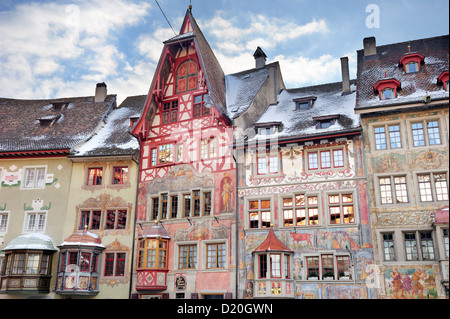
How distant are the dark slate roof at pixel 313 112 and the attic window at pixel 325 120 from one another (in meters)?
0.05

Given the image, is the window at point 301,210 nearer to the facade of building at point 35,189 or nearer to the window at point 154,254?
the window at point 154,254

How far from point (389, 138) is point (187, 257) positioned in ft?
39.0

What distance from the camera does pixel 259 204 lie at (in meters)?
24.8

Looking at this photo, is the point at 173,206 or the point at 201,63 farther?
the point at 201,63

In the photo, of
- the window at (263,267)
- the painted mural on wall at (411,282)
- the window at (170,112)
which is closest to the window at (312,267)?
the window at (263,267)

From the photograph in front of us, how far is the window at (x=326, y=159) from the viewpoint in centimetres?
2409

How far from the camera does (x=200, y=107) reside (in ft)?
92.7

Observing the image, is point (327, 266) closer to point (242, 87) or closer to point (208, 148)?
point (208, 148)

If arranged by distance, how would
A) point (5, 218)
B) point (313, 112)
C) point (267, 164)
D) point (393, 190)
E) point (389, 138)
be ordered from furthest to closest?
point (5, 218) < point (313, 112) < point (267, 164) < point (389, 138) < point (393, 190)

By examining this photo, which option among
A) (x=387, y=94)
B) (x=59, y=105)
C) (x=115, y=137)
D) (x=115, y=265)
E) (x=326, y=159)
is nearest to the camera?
(x=326, y=159)

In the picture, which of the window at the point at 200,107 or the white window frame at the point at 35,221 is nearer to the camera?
the window at the point at 200,107

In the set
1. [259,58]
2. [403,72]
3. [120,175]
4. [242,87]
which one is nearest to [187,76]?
[242,87]
